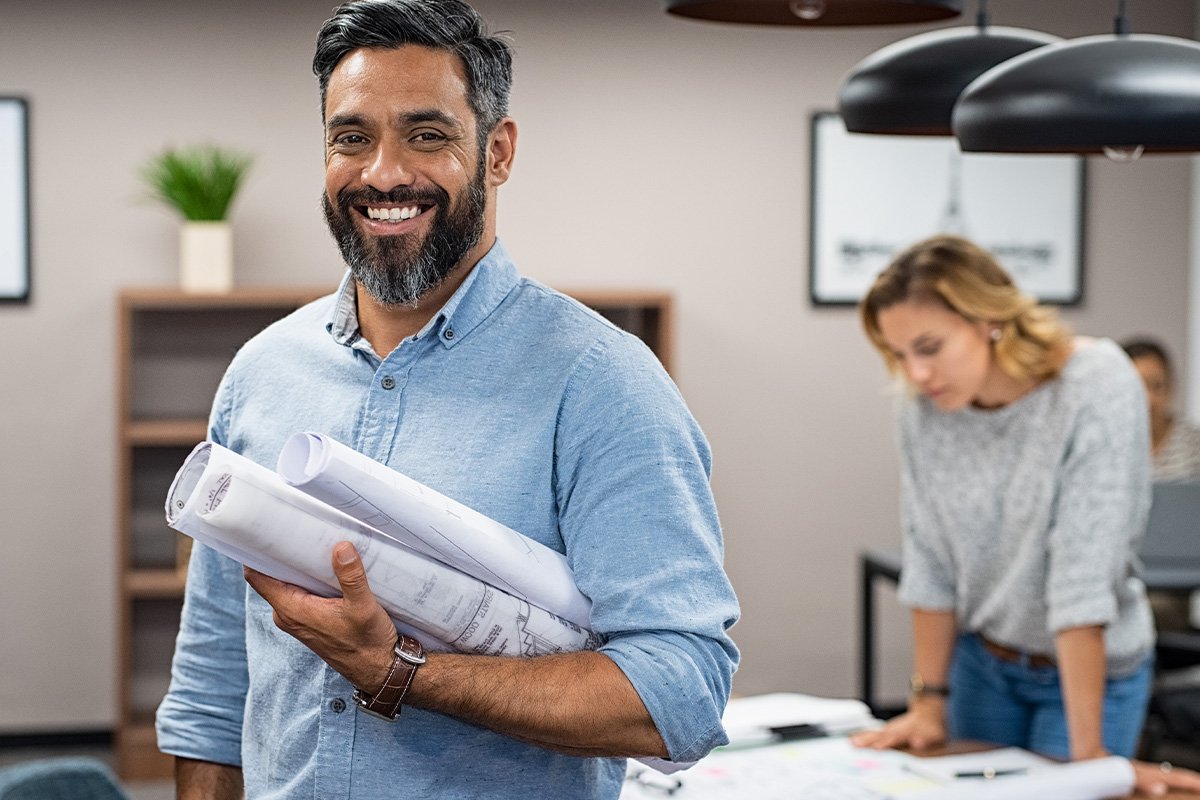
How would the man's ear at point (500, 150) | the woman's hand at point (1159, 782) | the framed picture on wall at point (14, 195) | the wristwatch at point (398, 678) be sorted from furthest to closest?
the framed picture on wall at point (14, 195) < the woman's hand at point (1159, 782) < the man's ear at point (500, 150) < the wristwatch at point (398, 678)

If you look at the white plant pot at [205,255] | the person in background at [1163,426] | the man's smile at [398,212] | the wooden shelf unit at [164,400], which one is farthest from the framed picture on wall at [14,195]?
the man's smile at [398,212]

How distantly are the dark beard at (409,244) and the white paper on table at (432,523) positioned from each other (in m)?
0.25

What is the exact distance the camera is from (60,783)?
208 cm

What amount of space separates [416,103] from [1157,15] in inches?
196

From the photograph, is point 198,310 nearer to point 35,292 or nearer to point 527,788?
point 35,292

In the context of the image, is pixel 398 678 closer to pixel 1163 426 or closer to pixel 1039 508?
pixel 1039 508

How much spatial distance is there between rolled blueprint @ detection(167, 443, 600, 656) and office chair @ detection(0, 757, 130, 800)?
39.7 inches

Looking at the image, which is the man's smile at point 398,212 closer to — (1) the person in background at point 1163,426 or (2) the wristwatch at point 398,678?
(2) the wristwatch at point 398,678

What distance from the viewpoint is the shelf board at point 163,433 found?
483 cm

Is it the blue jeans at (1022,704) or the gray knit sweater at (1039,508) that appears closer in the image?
the gray knit sweater at (1039,508)

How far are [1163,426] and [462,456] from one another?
4016mm

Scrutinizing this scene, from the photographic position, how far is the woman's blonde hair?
2.50m

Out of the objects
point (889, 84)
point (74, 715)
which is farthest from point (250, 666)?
point (74, 715)

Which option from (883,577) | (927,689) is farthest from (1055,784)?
(883,577)
